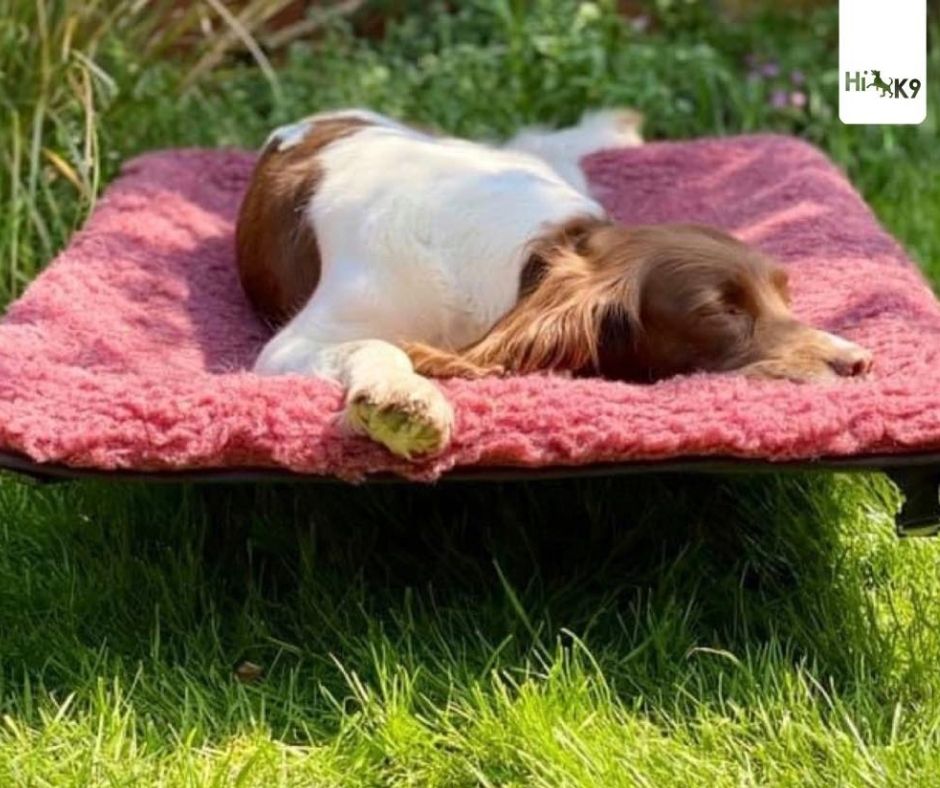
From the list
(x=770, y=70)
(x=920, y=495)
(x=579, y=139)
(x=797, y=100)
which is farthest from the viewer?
(x=770, y=70)

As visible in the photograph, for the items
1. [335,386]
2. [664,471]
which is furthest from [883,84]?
[335,386]

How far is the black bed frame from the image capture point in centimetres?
262

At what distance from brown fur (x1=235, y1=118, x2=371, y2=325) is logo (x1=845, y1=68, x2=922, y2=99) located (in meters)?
1.12

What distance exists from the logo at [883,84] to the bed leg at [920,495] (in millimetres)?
1503

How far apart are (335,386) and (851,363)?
2.81ft

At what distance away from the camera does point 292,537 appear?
303 centimetres

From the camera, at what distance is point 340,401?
2709 millimetres

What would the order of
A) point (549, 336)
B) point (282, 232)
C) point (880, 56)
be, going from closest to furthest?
1. point (549, 336)
2. point (282, 232)
3. point (880, 56)

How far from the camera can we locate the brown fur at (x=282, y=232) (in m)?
3.62

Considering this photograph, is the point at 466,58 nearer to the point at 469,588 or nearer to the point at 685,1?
the point at 685,1

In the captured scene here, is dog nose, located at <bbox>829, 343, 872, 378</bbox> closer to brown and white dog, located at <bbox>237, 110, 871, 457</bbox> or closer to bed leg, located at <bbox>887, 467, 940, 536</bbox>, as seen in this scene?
brown and white dog, located at <bbox>237, 110, 871, 457</bbox>

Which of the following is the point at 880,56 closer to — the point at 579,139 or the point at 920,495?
the point at 579,139

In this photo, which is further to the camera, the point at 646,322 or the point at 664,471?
the point at 646,322

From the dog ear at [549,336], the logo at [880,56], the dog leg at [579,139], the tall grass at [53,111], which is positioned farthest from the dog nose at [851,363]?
the tall grass at [53,111]
